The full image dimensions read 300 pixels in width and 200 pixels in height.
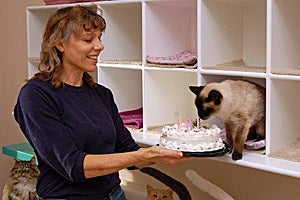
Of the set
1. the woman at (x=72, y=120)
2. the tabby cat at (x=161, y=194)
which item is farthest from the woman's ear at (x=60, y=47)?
the tabby cat at (x=161, y=194)

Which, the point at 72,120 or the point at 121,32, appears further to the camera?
the point at 121,32

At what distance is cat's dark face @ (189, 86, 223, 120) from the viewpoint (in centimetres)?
138

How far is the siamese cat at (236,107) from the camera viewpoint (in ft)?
4.53

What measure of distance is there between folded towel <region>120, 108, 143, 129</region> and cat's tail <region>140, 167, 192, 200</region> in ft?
0.67

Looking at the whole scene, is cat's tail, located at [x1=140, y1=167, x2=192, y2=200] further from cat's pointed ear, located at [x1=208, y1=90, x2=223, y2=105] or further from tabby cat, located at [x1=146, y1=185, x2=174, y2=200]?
cat's pointed ear, located at [x1=208, y1=90, x2=223, y2=105]

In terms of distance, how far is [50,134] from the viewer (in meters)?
1.36

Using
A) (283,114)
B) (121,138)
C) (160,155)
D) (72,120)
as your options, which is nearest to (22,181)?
(121,138)

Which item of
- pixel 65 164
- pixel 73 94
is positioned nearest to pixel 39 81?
pixel 73 94

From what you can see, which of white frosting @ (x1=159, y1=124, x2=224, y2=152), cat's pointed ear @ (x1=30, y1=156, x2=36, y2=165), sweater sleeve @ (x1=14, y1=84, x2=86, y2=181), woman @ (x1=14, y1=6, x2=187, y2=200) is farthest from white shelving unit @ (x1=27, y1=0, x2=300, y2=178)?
cat's pointed ear @ (x1=30, y1=156, x2=36, y2=165)

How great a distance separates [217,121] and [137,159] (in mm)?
390

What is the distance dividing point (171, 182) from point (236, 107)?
0.66 metres

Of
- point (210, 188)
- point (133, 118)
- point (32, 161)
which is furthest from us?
point (32, 161)

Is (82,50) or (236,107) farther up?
(82,50)

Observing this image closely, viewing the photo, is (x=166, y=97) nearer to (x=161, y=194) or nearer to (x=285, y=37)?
(x=161, y=194)
